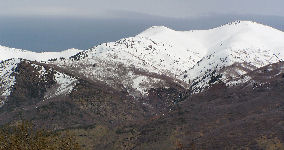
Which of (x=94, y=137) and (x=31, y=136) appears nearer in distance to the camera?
Answer: (x=31, y=136)

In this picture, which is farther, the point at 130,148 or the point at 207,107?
the point at 207,107

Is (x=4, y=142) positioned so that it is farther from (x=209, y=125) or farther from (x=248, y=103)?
(x=248, y=103)

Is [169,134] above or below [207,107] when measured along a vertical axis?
below

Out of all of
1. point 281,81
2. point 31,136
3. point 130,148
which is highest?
point 281,81

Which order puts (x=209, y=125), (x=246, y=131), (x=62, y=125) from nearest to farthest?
(x=246, y=131) → (x=209, y=125) → (x=62, y=125)

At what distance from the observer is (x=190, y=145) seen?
115812 millimetres

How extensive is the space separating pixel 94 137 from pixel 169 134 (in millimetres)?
38879

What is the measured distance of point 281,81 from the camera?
171 m

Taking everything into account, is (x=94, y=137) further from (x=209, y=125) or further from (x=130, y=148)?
(x=209, y=125)

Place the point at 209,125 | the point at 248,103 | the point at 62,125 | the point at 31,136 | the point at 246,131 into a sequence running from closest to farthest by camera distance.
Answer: the point at 31,136, the point at 246,131, the point at 209,125, the point at 248,103, the point at 62,125

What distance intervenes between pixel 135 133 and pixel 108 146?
14098mm

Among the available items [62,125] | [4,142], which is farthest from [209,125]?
[4,142]

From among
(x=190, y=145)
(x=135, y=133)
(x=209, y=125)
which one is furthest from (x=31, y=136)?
(x=135, y=133)

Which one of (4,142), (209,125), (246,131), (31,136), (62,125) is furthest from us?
(62,125)
